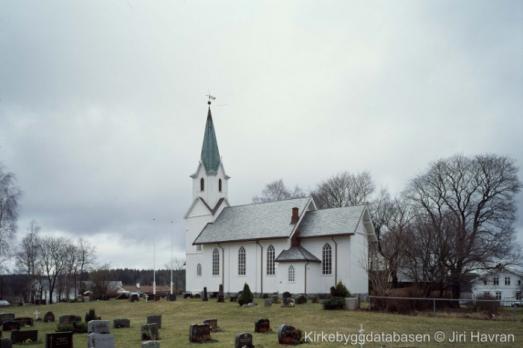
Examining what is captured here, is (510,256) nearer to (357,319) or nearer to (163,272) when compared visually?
(357,319)

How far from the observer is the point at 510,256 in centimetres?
4694

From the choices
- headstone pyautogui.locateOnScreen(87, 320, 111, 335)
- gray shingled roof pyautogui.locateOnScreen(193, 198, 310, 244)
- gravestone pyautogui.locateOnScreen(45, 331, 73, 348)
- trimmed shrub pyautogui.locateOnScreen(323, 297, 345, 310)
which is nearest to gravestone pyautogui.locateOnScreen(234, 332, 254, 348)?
gravestone pyautogui.locateOnScreen(45, 331, 73, 348)

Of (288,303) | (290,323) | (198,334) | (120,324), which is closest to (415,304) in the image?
(288,303)

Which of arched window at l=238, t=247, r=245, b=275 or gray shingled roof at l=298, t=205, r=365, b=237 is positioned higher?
gray shingled roof at l=298, t=205, r=365, b=237

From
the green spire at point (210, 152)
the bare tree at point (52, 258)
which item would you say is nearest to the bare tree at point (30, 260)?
the bare tree at point (52, 258)

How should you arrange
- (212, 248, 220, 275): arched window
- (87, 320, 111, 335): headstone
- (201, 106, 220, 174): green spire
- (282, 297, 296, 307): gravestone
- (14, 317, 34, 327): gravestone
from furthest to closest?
(201, 106, 220, 174): green spire
(212, 248, 220, 275): arched window
(282, 297, 296, 307): gravestone
(14, 317, 34, 327): gravestone
(87, 320, 111, 335): headstone

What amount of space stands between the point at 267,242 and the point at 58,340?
3079 centimetres

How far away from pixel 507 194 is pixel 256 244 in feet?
74.2

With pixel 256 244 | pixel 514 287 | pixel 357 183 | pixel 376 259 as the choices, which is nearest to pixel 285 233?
pixel 256 244

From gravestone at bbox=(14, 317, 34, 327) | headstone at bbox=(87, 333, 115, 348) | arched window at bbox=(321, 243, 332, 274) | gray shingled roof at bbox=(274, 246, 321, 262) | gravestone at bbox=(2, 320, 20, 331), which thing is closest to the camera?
headstone at bbox=(87, 333, 115, 348)

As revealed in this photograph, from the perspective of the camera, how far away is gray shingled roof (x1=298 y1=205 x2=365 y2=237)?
44.9 meters

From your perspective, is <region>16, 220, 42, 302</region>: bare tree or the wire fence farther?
<region>16, 220, 42, 302</region>: bare tree

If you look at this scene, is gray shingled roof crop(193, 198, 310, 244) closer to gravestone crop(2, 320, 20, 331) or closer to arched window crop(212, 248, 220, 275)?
arched window crop(212, 248, 220, 275)

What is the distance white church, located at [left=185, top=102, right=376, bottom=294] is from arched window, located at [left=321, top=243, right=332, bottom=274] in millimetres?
24
